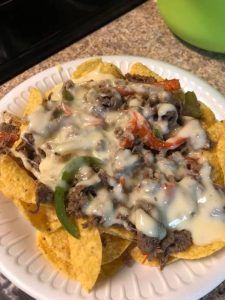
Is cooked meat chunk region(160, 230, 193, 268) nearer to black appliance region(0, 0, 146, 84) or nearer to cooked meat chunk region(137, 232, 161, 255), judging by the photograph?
cooked meat chunk region(137, 232, 161, 255)

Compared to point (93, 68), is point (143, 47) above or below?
below

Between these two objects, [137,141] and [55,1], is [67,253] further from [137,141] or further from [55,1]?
[55,1]

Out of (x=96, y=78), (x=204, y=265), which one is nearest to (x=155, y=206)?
(x=204, y=265)

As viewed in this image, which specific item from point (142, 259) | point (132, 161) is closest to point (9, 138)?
point (132, 161)

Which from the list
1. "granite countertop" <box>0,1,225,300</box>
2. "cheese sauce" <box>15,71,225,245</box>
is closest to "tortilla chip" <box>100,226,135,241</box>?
"cheese sauce" <box>15,71,225,245</box>

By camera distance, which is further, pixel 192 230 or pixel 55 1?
pixel 55 1

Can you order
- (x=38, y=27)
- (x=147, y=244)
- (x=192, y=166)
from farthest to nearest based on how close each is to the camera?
(x=38, y=27), (x=192, y=166), (x=147, y=244)

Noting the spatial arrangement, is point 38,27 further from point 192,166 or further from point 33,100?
point 192,166
